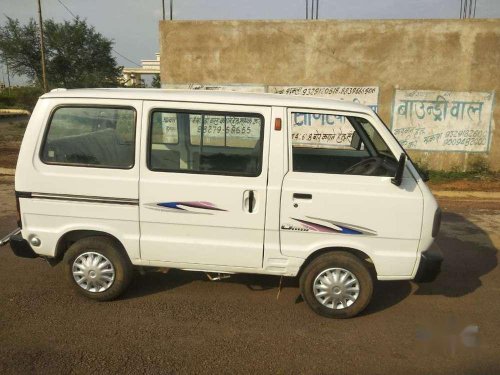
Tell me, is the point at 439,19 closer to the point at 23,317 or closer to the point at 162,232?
the point at 162,232

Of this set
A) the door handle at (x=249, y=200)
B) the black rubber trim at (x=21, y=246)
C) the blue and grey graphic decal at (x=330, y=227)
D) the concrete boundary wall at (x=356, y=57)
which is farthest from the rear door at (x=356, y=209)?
the concrete boundary wall at (x=356, y=57)

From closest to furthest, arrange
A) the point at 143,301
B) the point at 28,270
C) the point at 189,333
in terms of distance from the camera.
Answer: the point at 189,333 → the point at 143,301 → the point at 28,270

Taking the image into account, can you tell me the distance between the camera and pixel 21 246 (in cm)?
402

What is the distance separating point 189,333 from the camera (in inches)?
141

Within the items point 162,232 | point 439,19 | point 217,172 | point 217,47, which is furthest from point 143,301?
point 439,19

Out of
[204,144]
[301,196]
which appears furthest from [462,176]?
[204,144]

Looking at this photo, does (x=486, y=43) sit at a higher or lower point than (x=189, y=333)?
higher

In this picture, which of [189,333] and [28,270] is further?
[28,270]

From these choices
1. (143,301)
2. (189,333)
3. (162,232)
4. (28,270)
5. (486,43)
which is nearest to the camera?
(189,333)

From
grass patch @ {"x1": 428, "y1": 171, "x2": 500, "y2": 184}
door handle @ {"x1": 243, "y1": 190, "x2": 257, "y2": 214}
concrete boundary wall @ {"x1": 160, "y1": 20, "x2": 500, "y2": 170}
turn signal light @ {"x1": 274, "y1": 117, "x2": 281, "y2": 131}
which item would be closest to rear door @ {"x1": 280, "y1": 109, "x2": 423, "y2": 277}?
turn signal light @ {"x1": 274, "y1": 117, "x2": 281, "y2": 131}

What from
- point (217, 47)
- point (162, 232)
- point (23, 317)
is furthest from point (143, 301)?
point (217, 47)

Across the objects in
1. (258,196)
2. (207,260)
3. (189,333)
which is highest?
(258,196)

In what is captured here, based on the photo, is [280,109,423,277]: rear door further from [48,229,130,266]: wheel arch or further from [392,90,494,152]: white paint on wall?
[392,90,494,152]: white paint on wall

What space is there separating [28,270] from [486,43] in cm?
1098
